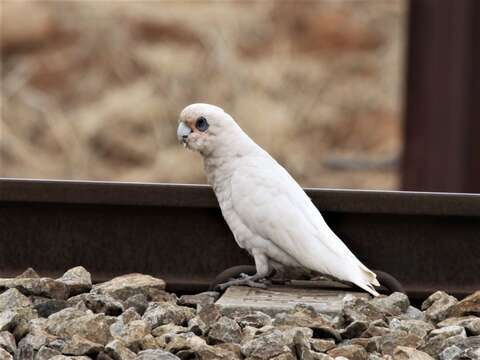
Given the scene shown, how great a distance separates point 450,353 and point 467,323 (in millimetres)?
215

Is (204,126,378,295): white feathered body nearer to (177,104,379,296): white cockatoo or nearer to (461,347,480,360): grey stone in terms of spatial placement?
(177,104,379,296): white cockatoo

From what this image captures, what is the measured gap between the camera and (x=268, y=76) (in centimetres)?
1354

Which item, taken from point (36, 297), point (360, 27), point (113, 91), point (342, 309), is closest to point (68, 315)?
point (36, 297)

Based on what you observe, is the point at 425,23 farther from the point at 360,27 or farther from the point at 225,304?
the point at 360,27

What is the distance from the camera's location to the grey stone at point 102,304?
300cm

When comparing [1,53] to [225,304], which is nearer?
[225,304]

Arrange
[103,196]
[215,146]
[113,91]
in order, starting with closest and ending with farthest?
[215,146], [103,196], [113,91]

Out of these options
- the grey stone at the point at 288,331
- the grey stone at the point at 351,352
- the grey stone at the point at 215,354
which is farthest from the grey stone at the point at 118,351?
the grey stone at the point at 351,352

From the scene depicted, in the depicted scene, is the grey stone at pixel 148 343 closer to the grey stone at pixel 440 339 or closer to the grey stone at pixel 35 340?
the grey stone at pixel 35 340

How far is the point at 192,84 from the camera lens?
13391 mm

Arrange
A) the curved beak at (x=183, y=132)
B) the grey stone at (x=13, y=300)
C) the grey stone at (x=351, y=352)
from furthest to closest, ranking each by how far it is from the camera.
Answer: the curved beak at (x=183, y=132) → the grey stone at (x=13, y=300) → the grey stone at (x=351, y=352)

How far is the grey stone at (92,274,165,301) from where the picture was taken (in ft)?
10.3

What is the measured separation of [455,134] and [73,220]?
2.88 meters

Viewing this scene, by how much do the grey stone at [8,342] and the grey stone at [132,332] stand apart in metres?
0.23
